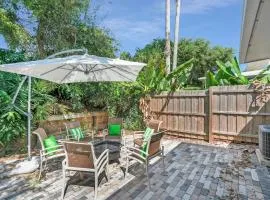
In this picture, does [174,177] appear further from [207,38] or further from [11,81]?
[207,38]

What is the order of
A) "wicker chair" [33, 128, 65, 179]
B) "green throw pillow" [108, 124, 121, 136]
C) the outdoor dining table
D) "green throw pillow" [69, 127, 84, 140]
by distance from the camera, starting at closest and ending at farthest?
"wicker chair" [33, 128, 65, 179], the outdoor dining table, "green throw pillow" [69, 127, 84, 140], "green throw pillow" [108, 124, 121, 136]

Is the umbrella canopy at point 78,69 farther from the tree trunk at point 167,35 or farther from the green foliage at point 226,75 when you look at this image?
the tree trunk at point 167,35

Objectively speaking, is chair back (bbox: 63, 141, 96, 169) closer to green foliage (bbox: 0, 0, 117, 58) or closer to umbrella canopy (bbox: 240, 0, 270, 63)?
umbrella canopy (bbox: 240, 0, 270, 63)

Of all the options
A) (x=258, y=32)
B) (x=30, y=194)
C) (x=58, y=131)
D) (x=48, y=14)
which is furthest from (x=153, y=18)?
(x=30, y=194)

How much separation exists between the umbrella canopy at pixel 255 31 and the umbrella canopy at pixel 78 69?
7.10 ft

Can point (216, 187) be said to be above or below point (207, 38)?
below

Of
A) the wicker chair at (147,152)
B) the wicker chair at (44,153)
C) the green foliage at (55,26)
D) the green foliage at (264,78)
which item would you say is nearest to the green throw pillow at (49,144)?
the wicker chair at (44,153)

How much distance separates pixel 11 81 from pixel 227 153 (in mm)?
7382

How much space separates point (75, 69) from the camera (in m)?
5.50

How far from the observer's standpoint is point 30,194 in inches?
157

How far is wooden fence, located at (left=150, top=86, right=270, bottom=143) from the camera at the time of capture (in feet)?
23.8

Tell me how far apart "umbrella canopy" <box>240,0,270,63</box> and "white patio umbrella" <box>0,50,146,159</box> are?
2.16 meters

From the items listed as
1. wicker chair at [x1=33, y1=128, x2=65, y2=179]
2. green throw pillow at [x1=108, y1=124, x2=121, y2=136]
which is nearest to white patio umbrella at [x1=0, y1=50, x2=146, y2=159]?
wicker chair at [x1=33, y1=128, x2=65, y2=179]

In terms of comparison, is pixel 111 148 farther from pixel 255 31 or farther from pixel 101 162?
pixel 255 31
